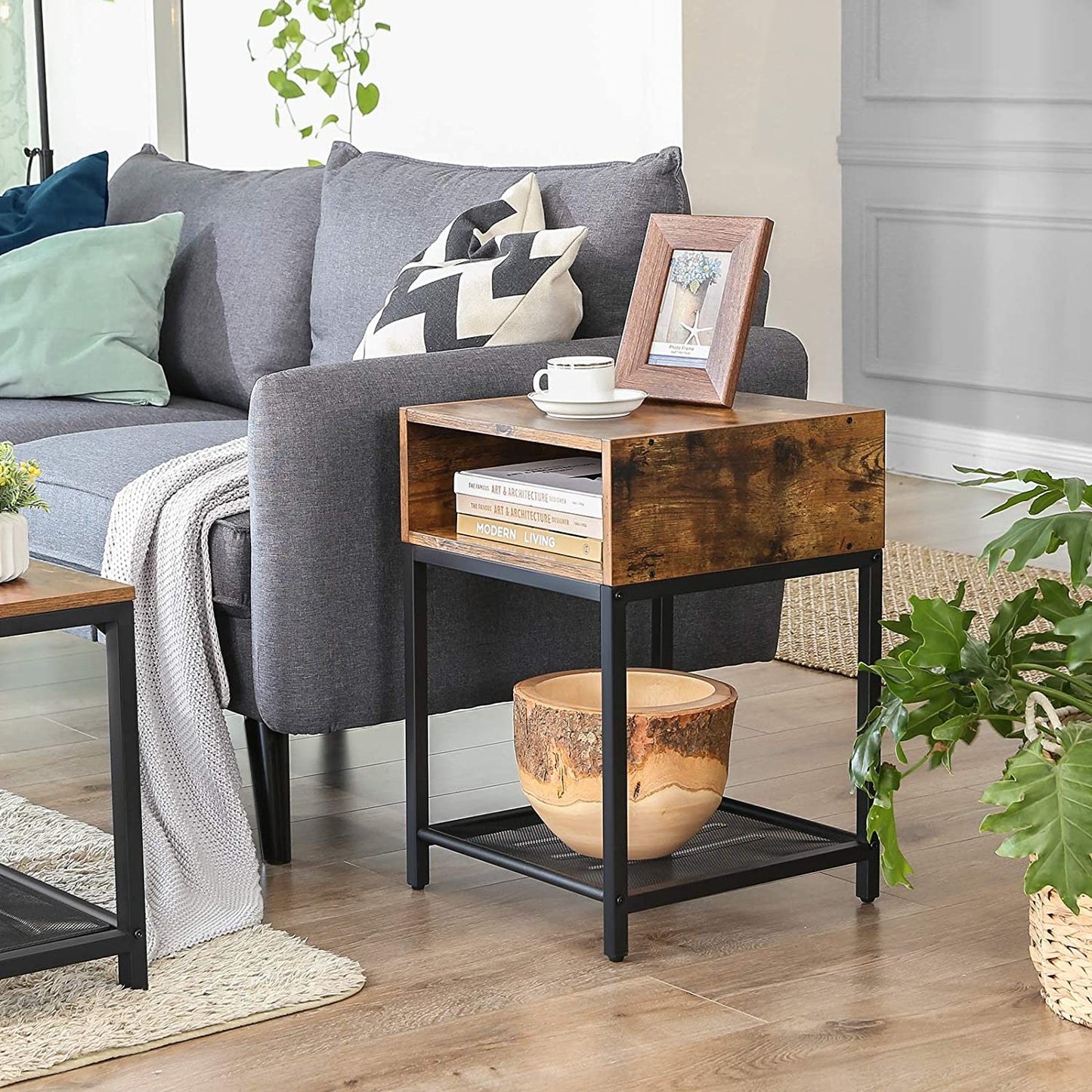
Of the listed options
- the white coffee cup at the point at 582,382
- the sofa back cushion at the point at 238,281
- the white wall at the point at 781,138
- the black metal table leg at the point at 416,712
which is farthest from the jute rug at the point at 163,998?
the white wall at the point at 781,138

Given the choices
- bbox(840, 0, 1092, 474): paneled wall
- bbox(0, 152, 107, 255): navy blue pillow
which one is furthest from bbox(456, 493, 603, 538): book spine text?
bbox(840, 0, 1092, 474): paneled wall

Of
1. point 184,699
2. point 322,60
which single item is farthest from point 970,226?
point 184,699

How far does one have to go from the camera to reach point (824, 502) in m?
2.27

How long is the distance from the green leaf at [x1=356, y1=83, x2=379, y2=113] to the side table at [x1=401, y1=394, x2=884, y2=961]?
2.83m

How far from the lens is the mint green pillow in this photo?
11.5 ft

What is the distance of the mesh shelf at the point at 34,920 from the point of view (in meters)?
2.05

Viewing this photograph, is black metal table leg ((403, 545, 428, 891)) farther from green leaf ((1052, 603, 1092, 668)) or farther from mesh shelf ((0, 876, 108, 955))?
green leaf ((1052, 603, 1092, 668))

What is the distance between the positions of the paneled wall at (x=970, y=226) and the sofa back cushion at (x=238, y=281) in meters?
2.14

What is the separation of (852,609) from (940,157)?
1809 mm

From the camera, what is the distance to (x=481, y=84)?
514 cm

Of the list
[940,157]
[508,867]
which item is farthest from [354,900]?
[940,157]

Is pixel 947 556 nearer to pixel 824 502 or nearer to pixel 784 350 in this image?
pixel 784 350

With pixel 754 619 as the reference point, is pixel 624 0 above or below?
above

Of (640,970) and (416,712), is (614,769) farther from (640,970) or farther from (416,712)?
(416,712)
